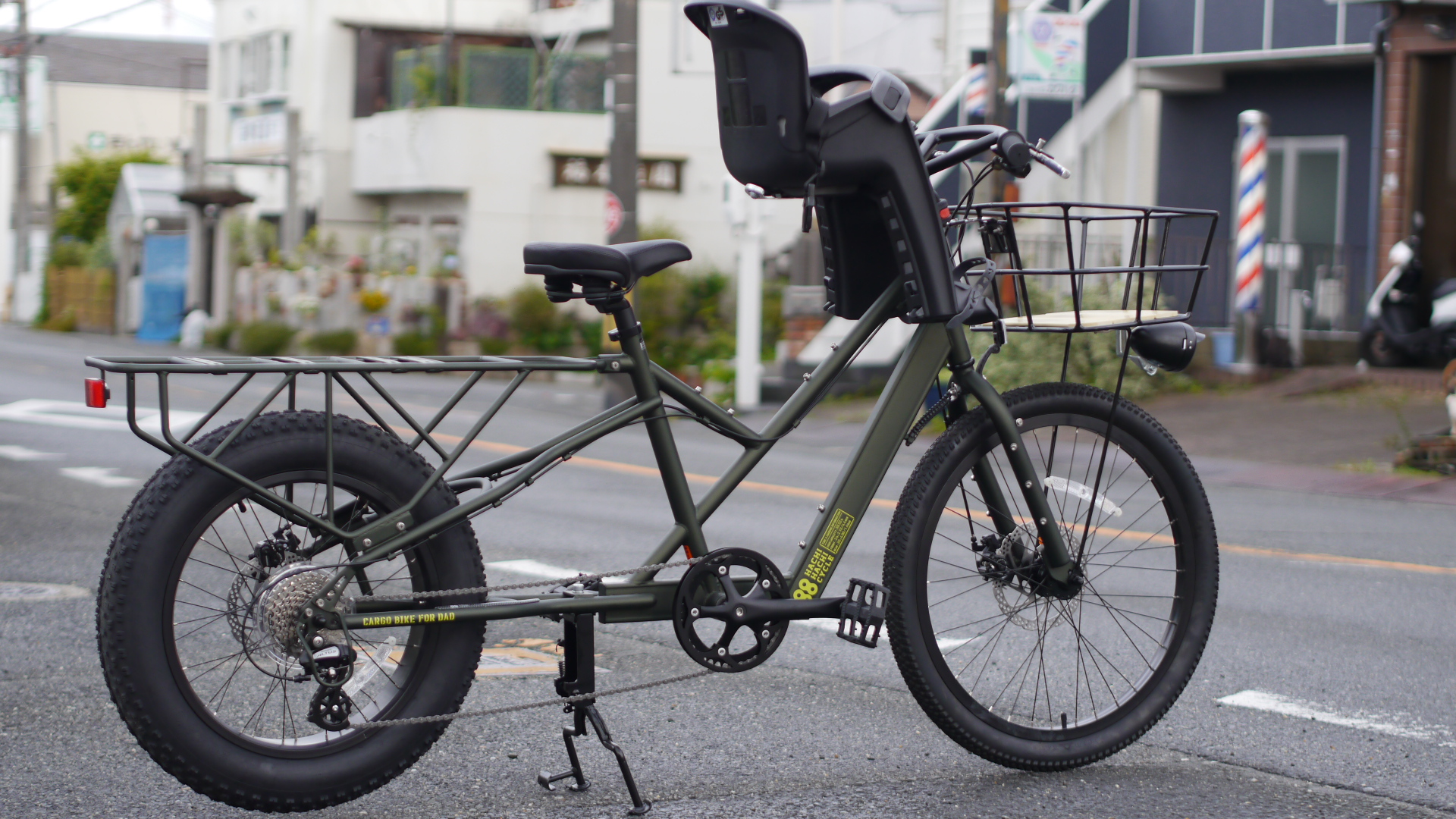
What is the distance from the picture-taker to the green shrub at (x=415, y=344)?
2670 cm

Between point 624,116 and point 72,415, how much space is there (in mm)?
6364

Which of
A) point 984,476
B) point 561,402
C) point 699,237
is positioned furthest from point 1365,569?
point 699,237

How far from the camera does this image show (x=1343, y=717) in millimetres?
4535

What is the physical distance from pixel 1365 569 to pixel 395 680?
525cm

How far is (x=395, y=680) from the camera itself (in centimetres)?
340

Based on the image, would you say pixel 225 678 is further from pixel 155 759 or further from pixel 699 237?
pixel 699 237

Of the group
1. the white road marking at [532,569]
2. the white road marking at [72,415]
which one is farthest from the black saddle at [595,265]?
the white road marking at [72,415]

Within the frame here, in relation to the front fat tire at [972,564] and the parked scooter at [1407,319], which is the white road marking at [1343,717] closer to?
the front fat tire at [972,564]

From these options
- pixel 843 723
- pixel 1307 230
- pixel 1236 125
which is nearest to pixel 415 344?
pixel 1236 125

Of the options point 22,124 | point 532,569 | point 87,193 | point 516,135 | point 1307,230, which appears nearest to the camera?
point 532,569

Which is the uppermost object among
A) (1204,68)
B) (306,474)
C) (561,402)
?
(1204,68)

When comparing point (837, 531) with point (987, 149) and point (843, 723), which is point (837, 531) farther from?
point (987, 149)

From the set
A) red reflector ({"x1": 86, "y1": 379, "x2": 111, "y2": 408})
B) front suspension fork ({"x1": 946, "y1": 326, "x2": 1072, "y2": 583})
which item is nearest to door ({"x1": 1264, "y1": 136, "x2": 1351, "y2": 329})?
front suspension fork ({"x1": 946, "y1": 326, "x2": 1072, "y2": 583})

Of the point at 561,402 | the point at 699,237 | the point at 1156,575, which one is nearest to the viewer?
the point at 1156,575
